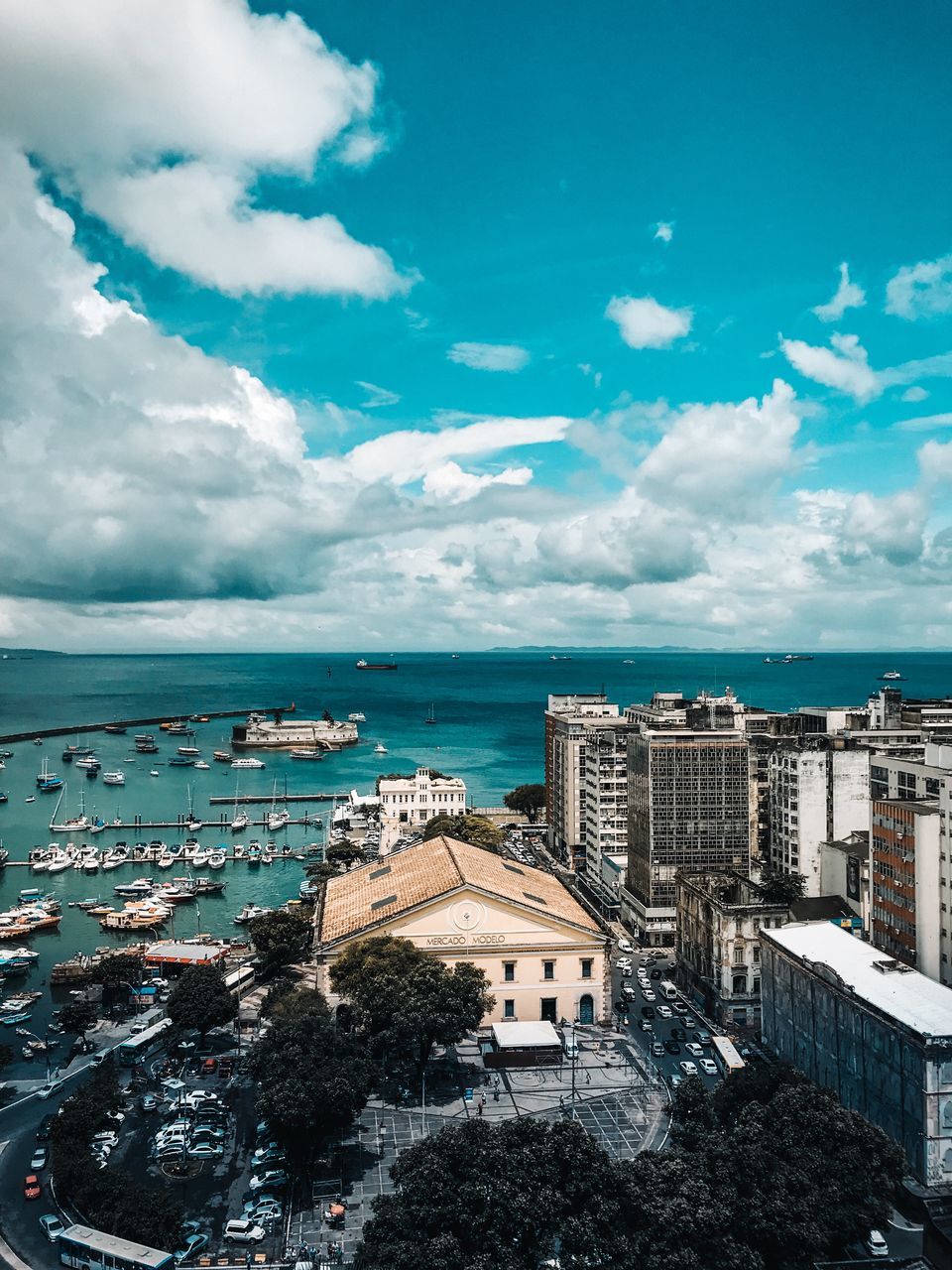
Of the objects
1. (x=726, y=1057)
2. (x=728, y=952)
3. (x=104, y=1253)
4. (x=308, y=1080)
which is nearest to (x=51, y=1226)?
(x=104, y=1253)

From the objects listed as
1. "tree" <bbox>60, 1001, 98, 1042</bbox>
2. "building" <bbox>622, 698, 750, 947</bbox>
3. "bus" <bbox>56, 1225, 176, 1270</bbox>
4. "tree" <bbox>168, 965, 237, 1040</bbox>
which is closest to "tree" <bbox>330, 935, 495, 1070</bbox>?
"tree" <bbox>168, 965, 237, 1040</bbox>

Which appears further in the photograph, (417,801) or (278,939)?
(417,801)

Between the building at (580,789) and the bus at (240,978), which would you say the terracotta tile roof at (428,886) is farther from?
the building at (580,789)

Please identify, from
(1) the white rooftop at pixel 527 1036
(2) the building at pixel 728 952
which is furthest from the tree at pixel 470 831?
(1) the white rooftop at pixel 527 1036

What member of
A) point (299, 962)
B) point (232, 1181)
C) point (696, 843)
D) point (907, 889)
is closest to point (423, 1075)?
point (232, 1181)

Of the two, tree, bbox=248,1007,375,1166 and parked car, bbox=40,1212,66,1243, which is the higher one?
tree, bbox=248,1007,375,1166

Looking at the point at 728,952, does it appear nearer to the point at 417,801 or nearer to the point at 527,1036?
the point at 527,1036

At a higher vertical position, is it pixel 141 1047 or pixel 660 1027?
pixel 141 1047

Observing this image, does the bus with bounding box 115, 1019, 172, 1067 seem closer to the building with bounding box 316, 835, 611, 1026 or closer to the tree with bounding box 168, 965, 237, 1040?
the tree with bounding box 168, 965, 237, 1040
